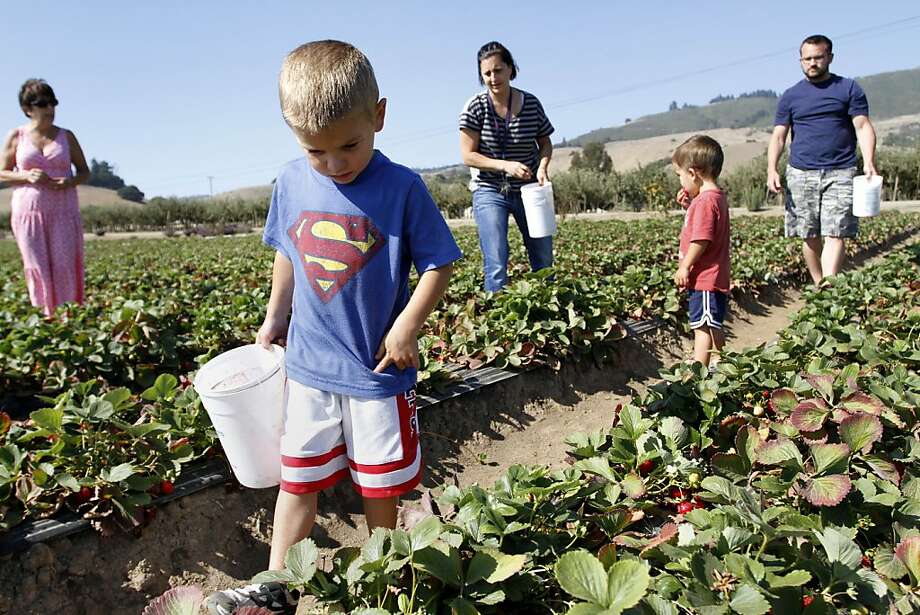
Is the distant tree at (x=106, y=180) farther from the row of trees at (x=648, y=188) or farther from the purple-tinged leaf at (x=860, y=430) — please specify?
the purple-tinged leaf at (x=860, y=430)

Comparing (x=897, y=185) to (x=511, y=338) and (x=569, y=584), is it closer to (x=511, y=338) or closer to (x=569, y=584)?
(x=511, y=338)

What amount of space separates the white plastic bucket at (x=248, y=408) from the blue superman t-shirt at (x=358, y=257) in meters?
0.13

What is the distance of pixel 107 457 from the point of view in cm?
208

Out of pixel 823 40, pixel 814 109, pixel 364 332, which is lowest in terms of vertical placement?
pixel 364 332

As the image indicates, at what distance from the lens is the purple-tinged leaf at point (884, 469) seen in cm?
178

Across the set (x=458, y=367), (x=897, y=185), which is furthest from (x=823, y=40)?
(x=897, y=185)

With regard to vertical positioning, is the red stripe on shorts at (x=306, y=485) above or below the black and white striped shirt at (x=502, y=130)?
below

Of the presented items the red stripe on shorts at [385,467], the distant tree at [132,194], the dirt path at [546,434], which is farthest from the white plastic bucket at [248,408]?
the distant tree at [132,194]

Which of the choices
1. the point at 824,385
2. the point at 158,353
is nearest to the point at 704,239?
the point at 824,385

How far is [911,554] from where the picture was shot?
1.47m

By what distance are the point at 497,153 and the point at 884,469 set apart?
9.66 ft

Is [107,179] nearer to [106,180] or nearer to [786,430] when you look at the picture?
[106,180]

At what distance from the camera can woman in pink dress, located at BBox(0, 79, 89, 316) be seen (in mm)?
4887

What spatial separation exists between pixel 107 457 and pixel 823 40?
5453 millimetres
